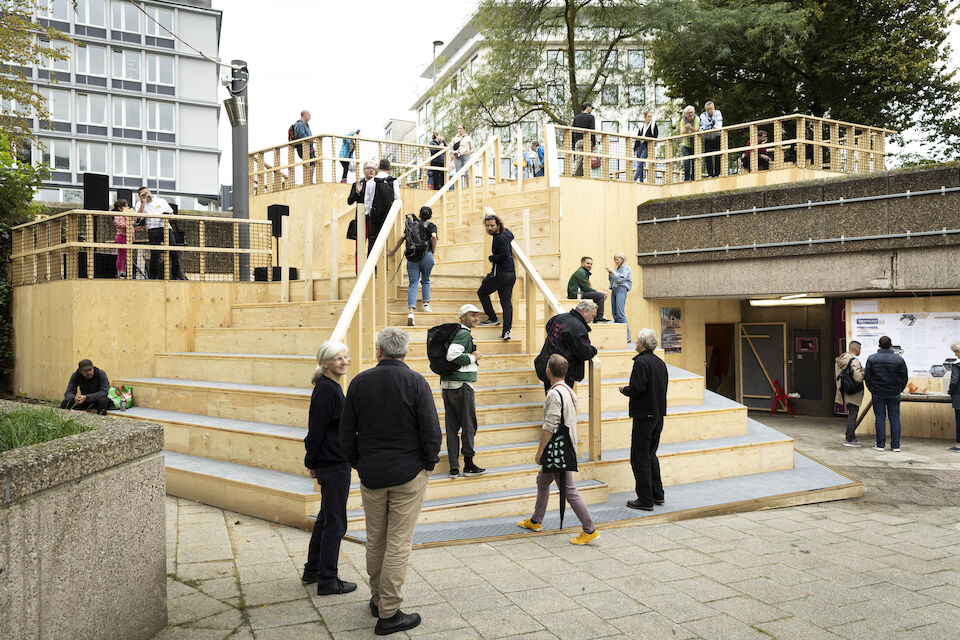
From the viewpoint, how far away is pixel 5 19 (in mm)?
13500

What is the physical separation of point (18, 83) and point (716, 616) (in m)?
15.9

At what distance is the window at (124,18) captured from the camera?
44.6 meters

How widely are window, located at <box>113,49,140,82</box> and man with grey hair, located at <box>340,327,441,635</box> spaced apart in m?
49.2

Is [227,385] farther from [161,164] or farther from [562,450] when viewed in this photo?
[161,164]

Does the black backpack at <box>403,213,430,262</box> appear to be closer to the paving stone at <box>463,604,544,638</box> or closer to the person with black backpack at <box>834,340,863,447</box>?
the paving stone at <box>463,604,544,638</box>

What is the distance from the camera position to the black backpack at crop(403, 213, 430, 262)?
28.5 feet

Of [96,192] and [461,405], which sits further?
[96,192]

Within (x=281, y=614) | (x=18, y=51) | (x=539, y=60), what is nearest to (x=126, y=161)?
(x=539, y=60)

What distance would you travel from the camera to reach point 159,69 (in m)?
46.3

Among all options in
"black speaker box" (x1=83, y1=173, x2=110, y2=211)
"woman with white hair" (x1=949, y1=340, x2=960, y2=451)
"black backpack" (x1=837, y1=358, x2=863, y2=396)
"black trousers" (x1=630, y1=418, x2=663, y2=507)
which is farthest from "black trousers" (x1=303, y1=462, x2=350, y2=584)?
"woman with white hair" (x1=949, y1=340, x2=960, y2=451)

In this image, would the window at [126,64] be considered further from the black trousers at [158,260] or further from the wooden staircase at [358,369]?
the wooden staircase at [358,369]

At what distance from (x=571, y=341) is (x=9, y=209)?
10.1 m

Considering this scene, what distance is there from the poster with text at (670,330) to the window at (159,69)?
1694 inches

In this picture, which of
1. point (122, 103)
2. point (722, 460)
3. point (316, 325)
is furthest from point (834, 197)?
point (122, 103)
